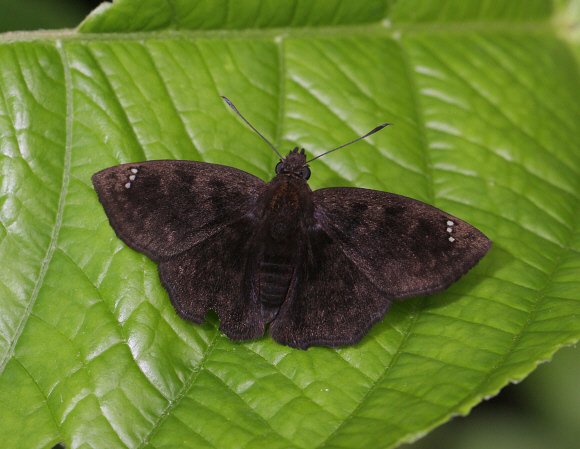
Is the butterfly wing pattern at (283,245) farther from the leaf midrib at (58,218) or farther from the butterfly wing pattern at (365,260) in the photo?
the leaf midrib at (58,218)

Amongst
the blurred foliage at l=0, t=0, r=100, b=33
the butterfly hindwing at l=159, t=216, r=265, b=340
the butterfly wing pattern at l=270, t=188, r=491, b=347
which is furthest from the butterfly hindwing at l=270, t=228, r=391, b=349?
the blurred foliage at l=0, t=0, r=100, b=33

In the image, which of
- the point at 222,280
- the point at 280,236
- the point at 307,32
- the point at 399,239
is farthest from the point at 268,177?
the point at 307,32

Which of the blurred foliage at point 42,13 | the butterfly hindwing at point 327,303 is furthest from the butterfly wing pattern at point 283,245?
the blurred foliage at point 42,13

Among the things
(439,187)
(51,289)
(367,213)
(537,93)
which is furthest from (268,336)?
(537,93)

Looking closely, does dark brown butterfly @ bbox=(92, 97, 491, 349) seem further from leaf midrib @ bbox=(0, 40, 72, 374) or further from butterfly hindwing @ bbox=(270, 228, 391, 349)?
leaf midrib @ bbox=(0, 40, 72, 374)

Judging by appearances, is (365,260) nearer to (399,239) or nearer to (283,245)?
(399,239)
